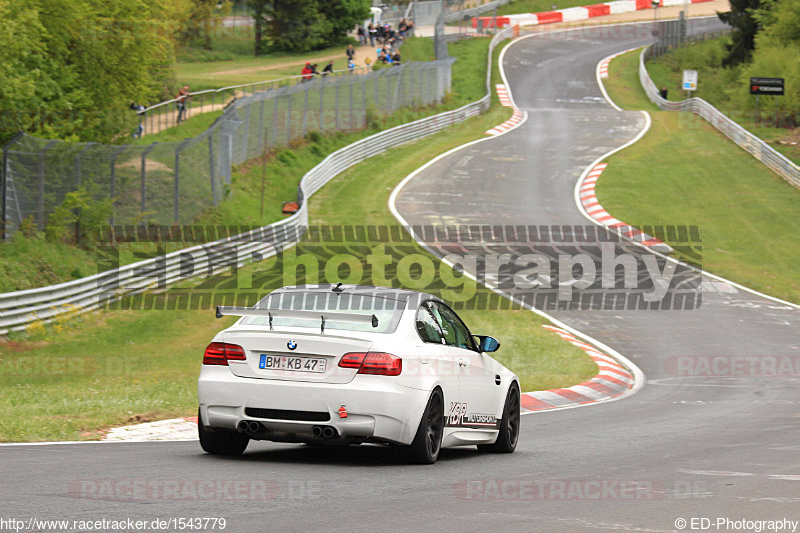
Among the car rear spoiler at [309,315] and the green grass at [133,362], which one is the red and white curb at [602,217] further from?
the car rear spoiler at [309,315]

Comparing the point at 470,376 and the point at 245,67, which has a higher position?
the point at 245,67

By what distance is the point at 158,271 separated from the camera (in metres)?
25.3

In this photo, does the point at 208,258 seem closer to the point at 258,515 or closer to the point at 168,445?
the point at 168,445

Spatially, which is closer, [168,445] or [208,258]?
[168,445]

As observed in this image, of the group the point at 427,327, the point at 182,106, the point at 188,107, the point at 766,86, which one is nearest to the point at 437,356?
the point at 427,327

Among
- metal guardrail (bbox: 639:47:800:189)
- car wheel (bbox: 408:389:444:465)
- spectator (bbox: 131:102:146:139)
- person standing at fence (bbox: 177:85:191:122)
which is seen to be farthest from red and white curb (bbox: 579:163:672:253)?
car wheel (bbox: 408:389:444:465)

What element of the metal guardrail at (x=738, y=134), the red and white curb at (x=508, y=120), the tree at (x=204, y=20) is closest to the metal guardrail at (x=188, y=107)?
the red and white curb at (x=508, y=120)

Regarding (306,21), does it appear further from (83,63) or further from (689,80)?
(83,63)

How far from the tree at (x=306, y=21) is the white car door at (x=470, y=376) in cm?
7362

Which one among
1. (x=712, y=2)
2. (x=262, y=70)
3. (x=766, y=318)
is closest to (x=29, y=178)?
(x=766, y=318)

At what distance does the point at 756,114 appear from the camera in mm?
52469

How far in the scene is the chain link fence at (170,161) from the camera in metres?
23.2

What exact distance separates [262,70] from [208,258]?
45.3 meters

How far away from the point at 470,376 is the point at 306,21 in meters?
75.0
